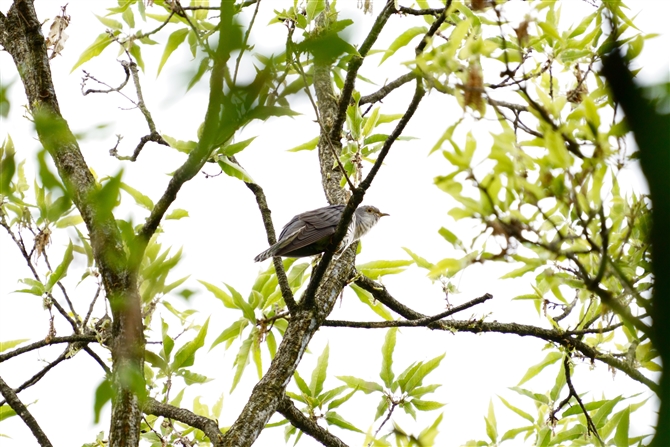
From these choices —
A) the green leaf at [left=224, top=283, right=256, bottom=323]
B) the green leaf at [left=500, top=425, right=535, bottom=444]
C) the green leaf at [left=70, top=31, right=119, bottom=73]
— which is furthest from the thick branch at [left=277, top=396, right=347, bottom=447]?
the green leaf at [left=70, top=31, right=119, bottom=73]

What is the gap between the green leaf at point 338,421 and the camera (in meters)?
3.98

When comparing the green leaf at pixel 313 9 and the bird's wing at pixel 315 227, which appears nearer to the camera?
the green leaf at pixel 313 9

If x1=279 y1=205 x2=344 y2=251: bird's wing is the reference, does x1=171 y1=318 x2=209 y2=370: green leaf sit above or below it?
below

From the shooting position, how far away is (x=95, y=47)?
13.5 ft

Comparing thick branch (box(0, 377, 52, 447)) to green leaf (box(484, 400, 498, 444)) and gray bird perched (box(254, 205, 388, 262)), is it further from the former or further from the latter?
green leaf (box(484, 400, 498, 444))

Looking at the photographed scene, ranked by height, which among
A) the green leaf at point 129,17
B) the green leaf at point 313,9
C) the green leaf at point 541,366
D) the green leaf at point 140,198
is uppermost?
the green leaf at point 129,17

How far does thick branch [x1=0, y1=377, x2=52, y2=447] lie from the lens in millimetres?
3053

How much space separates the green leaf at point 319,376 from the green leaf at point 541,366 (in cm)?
132

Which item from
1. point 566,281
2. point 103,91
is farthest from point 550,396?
point 103,91

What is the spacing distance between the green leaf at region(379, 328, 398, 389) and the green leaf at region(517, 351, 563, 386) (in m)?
0.95

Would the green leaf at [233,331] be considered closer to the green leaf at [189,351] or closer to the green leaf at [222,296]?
the green leaf at [222,296]

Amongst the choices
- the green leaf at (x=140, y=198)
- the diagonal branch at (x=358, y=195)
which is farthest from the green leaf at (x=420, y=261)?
the green leaf at (x=140, y=198)

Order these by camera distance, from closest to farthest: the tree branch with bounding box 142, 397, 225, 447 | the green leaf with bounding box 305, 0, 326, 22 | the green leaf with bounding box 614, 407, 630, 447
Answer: the green leaf with bounding box 614, 407, 630, 447, the tree branch with bounding box 142, 397, 225, 447, the green leaf with bounding box 305, 0, 326, 22

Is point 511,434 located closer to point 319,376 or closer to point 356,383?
point 356,383
